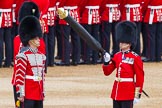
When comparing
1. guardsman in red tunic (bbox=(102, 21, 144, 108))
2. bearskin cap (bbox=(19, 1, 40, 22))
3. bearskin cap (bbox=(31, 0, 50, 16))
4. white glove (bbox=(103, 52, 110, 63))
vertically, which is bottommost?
guardsman in red tunic (bbox=(102, 21, 144, 108))

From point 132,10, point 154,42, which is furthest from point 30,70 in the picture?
point 154,42

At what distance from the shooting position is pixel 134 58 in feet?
33.3

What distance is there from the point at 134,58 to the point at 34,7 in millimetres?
1665

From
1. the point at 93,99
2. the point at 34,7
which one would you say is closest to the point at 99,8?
the point at 93,99

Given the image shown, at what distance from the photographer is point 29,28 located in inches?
396

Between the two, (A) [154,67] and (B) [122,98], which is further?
(A) [154,67]

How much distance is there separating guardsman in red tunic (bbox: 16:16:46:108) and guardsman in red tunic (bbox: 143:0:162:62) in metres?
7.42

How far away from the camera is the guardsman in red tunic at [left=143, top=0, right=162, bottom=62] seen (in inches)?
676

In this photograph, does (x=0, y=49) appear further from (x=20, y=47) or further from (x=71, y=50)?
(x=20, y=47)

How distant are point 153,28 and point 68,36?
1870 millimetres

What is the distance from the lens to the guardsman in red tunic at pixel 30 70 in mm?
9828

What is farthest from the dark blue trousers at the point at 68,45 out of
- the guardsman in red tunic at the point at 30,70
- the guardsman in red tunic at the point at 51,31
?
the guardsman in red tunic at the point at 30,70

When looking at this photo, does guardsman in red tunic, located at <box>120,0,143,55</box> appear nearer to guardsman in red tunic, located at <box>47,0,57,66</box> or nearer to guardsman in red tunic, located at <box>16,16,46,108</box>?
guardsman in red tunic, located at <box>47,0,57,66</box>

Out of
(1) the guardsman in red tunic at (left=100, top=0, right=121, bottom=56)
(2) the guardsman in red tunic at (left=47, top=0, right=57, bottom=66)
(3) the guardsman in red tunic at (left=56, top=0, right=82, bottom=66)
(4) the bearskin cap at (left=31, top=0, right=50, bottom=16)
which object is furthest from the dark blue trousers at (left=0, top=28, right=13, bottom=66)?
(1) the guardsman in red tunic at (left=100, top=0, right=121, bottom=56)
